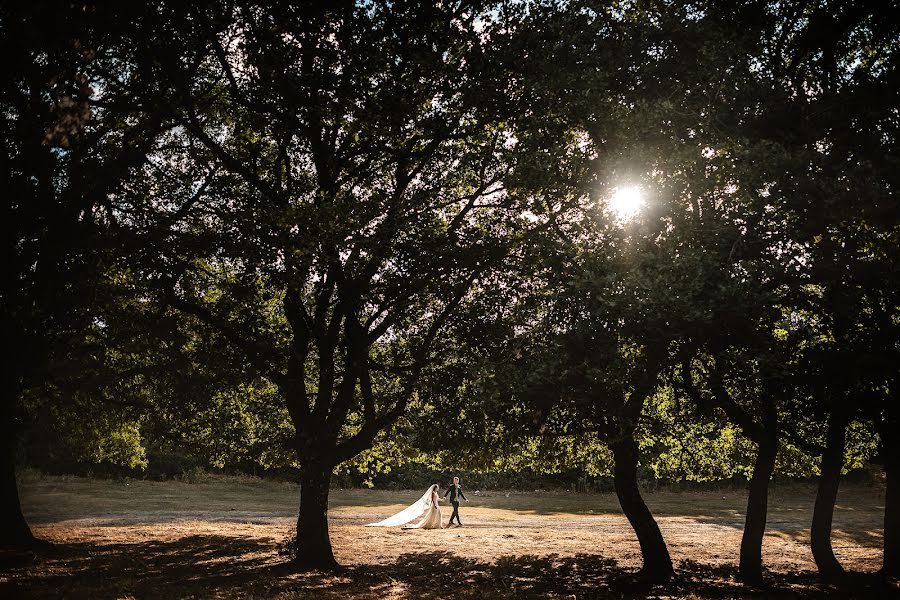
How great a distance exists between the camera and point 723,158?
13633 mm

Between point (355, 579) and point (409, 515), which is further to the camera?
point (409, 515)

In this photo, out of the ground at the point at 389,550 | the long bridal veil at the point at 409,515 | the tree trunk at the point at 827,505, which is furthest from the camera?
the long bridal veil at the point at 409,515

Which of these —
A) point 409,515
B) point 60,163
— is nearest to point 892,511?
point 409,515

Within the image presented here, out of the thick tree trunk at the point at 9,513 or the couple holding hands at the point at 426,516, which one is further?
the couple holding hands at the point at 426,516

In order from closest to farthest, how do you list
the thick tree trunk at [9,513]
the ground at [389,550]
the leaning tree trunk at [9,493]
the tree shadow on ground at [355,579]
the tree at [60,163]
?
the tree at [60,163] → the tree shadow on ground at [355,579] → the ground at [389,550] → the leaning tree trunk at [9,493] → the thick tree trunk at [9,513]

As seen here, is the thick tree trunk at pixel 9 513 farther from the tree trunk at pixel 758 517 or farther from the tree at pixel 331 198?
the tree trunk at pixel 758 517

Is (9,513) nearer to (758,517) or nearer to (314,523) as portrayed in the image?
(314,523)

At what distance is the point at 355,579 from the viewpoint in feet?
58.7

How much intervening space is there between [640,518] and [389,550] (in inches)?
396

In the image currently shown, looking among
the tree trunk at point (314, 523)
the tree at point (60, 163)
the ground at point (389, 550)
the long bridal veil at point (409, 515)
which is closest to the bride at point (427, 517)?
the long bridal veil at point (409, 515)

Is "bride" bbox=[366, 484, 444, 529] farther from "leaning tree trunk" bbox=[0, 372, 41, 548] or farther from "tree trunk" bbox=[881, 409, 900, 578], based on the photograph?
"tree trunk" bbox=[881, 409, 900, 578]

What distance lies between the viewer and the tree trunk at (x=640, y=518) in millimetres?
18156

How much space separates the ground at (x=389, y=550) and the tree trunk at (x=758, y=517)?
0.61 m

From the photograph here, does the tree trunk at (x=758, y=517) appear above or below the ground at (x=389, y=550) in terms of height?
above
